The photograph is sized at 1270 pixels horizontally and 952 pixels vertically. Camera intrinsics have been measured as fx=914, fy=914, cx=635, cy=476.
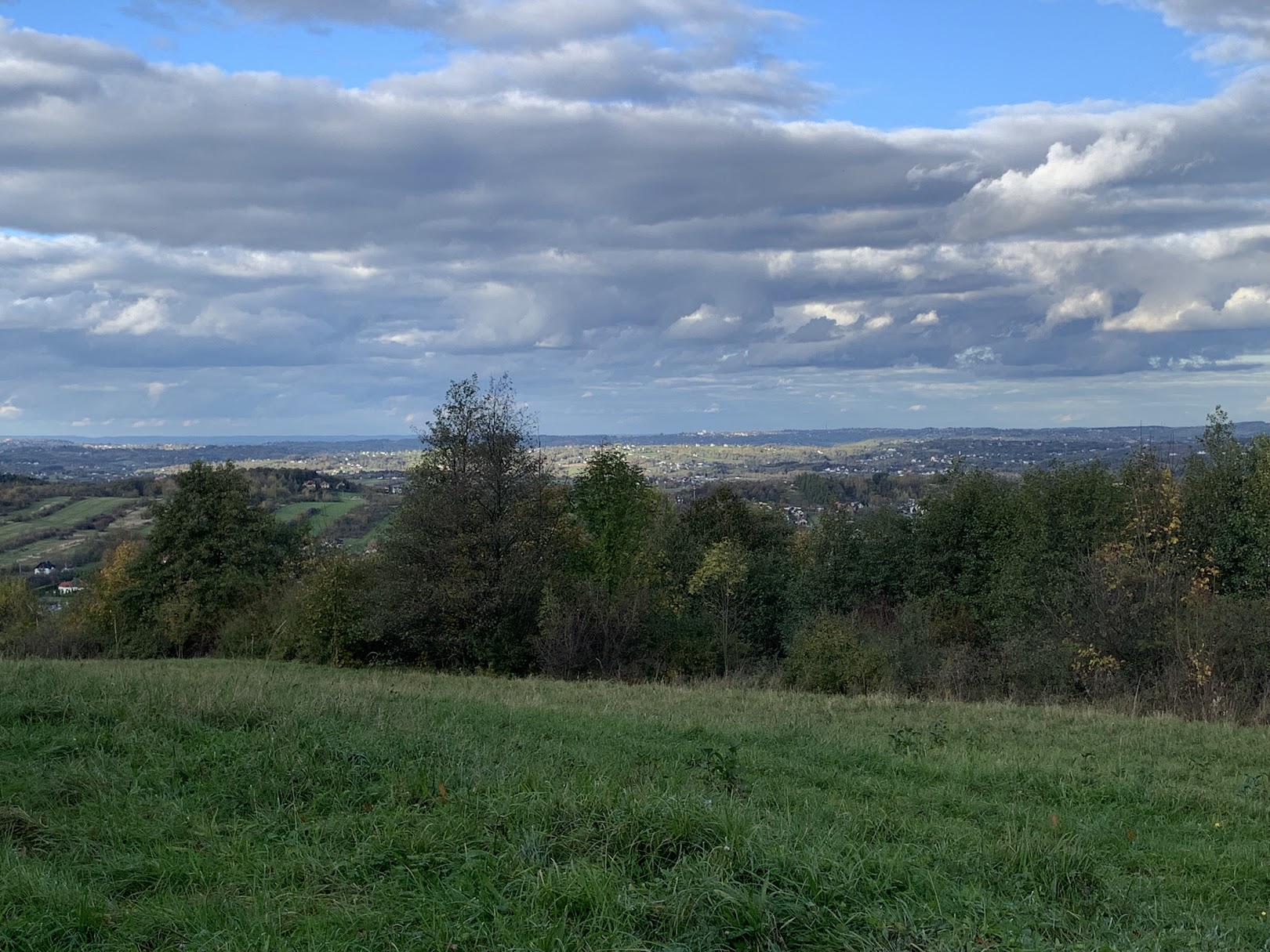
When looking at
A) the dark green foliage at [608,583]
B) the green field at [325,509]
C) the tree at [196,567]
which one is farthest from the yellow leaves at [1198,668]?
the green field at [325,509]

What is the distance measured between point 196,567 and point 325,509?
35159 millimetres

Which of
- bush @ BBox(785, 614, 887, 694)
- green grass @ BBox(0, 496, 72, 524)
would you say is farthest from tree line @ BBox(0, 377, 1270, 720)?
green grass @ BBox(0, 496, 72, 524)

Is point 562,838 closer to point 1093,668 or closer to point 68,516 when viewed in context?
point 1093,668

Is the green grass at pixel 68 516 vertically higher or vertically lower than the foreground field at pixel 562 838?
lower

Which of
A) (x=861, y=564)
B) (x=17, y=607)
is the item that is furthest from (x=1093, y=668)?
(x=17, y=607)

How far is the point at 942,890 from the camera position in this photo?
18.1 feet

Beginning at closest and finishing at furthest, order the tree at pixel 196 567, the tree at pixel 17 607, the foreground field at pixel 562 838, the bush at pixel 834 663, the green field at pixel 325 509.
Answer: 1. the foreground field at pixel 562 838
2. the bush at pixel 834 663
3. the tree at pixel 196 567
4. the tree at pixel 17 607
5. the green field at pixel 325 509

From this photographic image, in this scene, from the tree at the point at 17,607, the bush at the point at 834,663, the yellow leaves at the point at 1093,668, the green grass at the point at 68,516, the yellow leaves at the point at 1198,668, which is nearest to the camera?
the yellow leaves at the point at 1198,668

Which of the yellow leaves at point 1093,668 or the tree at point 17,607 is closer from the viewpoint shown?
the yellow leaves at point 1093,668

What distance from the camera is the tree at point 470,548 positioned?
101 feet

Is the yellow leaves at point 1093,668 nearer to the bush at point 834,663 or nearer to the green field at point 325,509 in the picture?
the bush at point 834,663

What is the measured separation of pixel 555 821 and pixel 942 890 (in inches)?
99.4

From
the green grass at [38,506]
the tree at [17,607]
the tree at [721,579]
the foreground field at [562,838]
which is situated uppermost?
the foreground field at [562,838]

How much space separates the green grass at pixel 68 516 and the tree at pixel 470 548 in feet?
190
